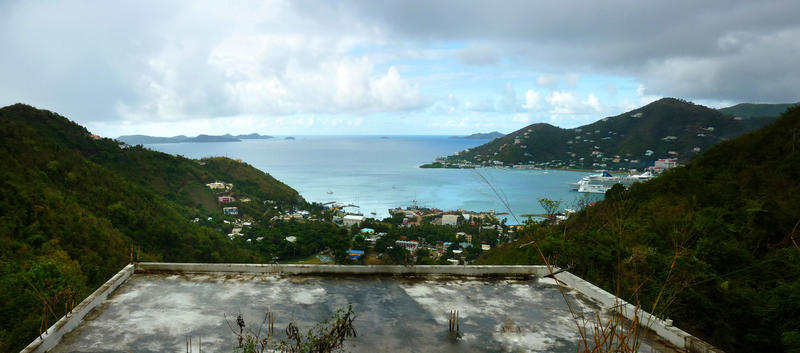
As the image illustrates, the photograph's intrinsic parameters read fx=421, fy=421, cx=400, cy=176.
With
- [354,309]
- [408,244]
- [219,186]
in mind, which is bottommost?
[408,244]

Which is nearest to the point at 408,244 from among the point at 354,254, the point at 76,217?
the point at 354,254

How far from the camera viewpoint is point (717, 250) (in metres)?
8.10

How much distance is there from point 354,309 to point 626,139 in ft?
290

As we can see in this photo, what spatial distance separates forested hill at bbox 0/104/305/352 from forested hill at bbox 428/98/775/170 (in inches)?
1690

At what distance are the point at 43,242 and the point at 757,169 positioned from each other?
29.4m

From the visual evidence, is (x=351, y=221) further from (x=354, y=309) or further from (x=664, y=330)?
(x=664, y=330)

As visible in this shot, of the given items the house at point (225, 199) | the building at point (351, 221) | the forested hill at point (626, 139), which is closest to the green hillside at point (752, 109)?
the forested hill at point (626, 139)

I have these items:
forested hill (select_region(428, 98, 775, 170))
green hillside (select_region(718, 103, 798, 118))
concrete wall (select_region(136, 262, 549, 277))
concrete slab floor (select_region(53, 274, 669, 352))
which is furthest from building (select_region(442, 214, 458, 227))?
green hillside (select_region(718, 103, 798, 118))

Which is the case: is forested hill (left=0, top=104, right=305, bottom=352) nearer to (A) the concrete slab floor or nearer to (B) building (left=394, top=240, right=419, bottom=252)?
(A) the concrete slab floor

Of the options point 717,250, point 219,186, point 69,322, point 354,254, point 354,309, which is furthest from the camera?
point 219,186

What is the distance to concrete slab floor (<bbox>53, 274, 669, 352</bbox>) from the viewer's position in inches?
157

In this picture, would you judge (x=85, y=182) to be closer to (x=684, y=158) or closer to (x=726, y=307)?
(x=726, y=307)

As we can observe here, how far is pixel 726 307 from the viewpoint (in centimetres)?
675

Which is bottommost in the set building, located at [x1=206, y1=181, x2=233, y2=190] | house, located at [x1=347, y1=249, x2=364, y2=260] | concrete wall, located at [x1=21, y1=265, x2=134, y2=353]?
house, located at [x1=347, y1=249, x2=364, y2=260]
